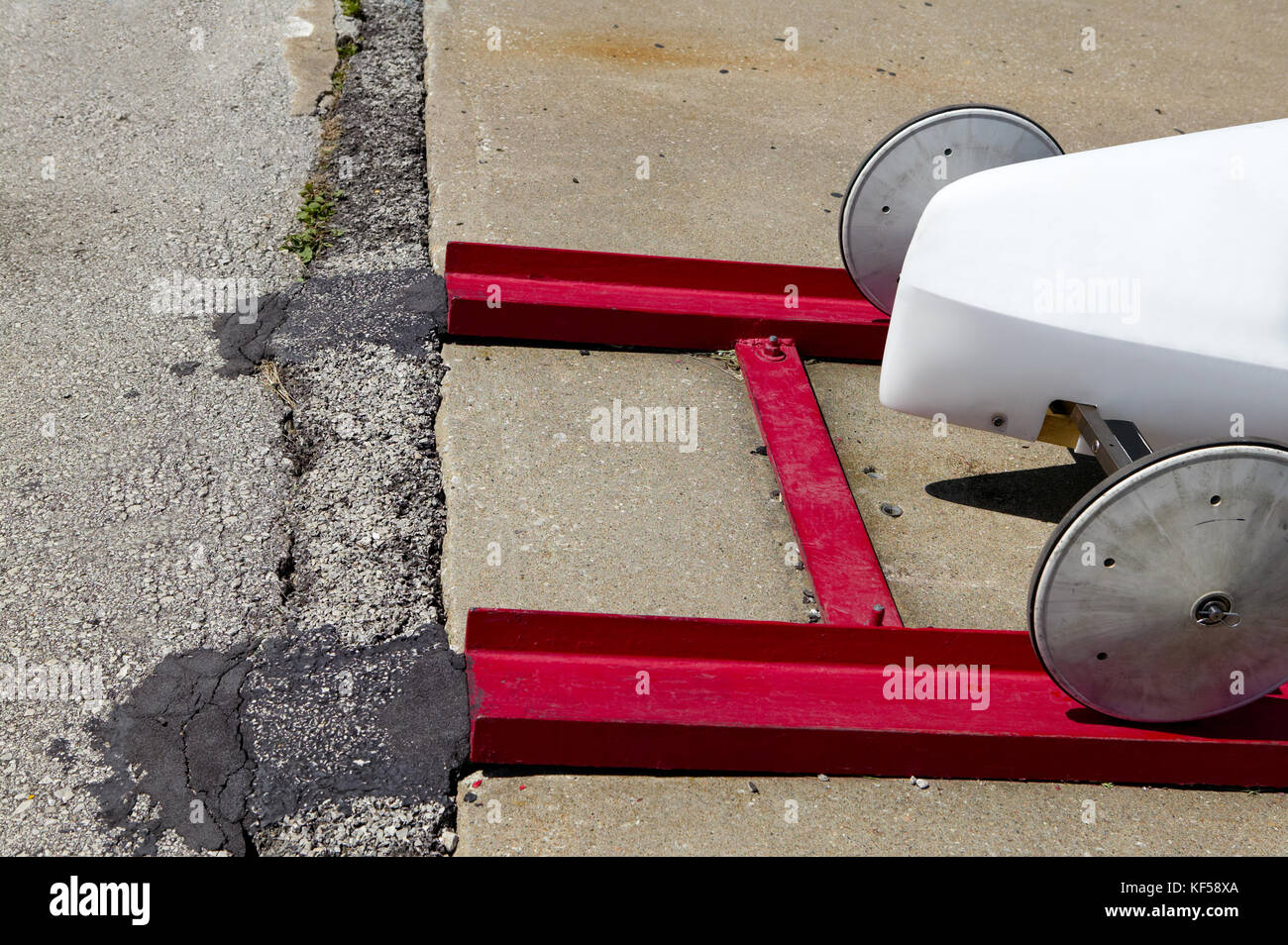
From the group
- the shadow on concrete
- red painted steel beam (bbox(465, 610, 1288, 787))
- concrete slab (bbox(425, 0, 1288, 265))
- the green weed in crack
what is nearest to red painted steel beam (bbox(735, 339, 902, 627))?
red painted steel beam (bbox(465, 610, 1288, 787))

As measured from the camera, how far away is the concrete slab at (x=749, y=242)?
103 inches

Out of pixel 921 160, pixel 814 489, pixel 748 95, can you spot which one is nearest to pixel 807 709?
pixel 814 489

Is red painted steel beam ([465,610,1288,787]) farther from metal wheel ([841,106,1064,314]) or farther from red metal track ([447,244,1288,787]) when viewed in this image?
metal wheel ([841,106,1064,314])

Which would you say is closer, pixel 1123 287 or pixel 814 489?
pixel 1123 287

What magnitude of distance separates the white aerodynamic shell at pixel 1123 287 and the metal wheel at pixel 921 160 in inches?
33.6

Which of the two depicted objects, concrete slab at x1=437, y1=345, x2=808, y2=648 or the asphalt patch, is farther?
concrete slab at x1=437, y1=345, x2=808, y2=648

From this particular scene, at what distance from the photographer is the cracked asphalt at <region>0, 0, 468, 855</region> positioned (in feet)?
8.26

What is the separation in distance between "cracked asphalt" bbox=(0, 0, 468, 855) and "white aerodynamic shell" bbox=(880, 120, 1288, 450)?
4.81 ft

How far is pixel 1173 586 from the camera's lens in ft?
8.27

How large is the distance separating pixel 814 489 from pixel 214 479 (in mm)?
1641

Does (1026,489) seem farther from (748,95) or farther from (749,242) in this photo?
(748,95)

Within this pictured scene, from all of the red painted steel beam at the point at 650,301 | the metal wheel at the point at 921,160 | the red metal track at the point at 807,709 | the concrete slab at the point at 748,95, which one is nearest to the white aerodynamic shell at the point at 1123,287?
the red metal track at the point at 807,709

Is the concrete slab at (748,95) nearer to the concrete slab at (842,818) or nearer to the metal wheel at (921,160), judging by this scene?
the metal wheel at (921,160)
